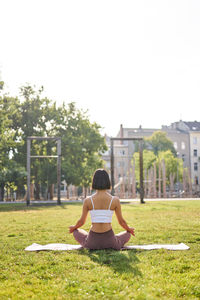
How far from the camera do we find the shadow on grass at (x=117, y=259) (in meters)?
4.73

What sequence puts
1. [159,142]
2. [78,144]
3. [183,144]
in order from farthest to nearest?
[183,144] → [159,142] → [78,144]

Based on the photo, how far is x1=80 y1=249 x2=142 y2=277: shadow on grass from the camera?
4732mm

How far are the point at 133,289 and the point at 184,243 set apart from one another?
3.25 metres

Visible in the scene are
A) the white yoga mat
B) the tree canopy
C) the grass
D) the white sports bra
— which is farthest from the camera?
the tree canopy

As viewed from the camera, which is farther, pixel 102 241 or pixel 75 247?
pixel 75 247

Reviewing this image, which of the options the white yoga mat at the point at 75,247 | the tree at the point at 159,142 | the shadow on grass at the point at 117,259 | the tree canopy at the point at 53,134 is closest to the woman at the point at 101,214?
the shadow on grass at the point at 117,259

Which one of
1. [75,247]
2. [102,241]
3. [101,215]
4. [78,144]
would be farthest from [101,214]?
[78,144]

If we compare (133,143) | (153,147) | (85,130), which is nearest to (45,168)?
(85,130)

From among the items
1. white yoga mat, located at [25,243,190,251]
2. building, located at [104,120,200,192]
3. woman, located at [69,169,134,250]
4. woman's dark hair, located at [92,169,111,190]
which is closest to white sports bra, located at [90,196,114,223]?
woman, located at [69,169,134,250]

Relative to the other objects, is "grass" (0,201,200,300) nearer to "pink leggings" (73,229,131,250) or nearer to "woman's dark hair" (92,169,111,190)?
"pink leggings" (73,229,131,250)

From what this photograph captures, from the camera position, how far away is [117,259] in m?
5.34

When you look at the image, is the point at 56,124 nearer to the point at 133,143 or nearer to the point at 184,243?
the point at 184,243

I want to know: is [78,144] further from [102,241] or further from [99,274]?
[99,274]

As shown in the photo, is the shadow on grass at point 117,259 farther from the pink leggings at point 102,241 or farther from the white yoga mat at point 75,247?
the white yoga mat at point 75,247
